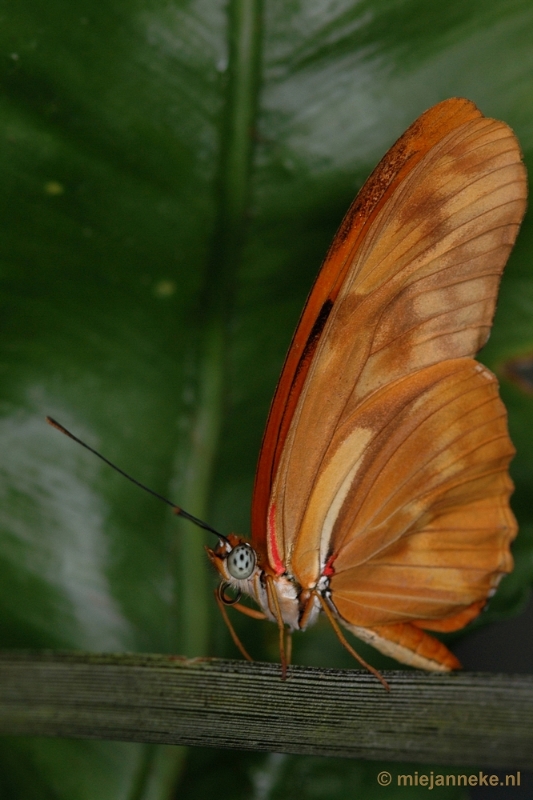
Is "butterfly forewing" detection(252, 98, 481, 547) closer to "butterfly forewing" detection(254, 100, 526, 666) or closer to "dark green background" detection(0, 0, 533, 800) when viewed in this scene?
Answer: "butterfly forewing" detection(254, 100, 526, 666)

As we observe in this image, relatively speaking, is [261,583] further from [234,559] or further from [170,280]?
[170,280]

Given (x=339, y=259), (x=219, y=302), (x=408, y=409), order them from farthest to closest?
(x=219, y=302) < (x=408, y=409) < (x=339, y=259)

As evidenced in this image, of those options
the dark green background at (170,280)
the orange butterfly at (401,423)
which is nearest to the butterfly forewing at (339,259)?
the orange butterfly at (401,423)

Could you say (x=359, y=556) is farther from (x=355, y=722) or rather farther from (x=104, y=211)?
(x=104, y=211)

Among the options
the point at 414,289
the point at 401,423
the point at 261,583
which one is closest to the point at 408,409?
the point at 401,423

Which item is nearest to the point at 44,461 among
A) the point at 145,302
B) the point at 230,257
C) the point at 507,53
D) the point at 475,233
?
the point at 145,302

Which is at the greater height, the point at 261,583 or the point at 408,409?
the point at 408,409
